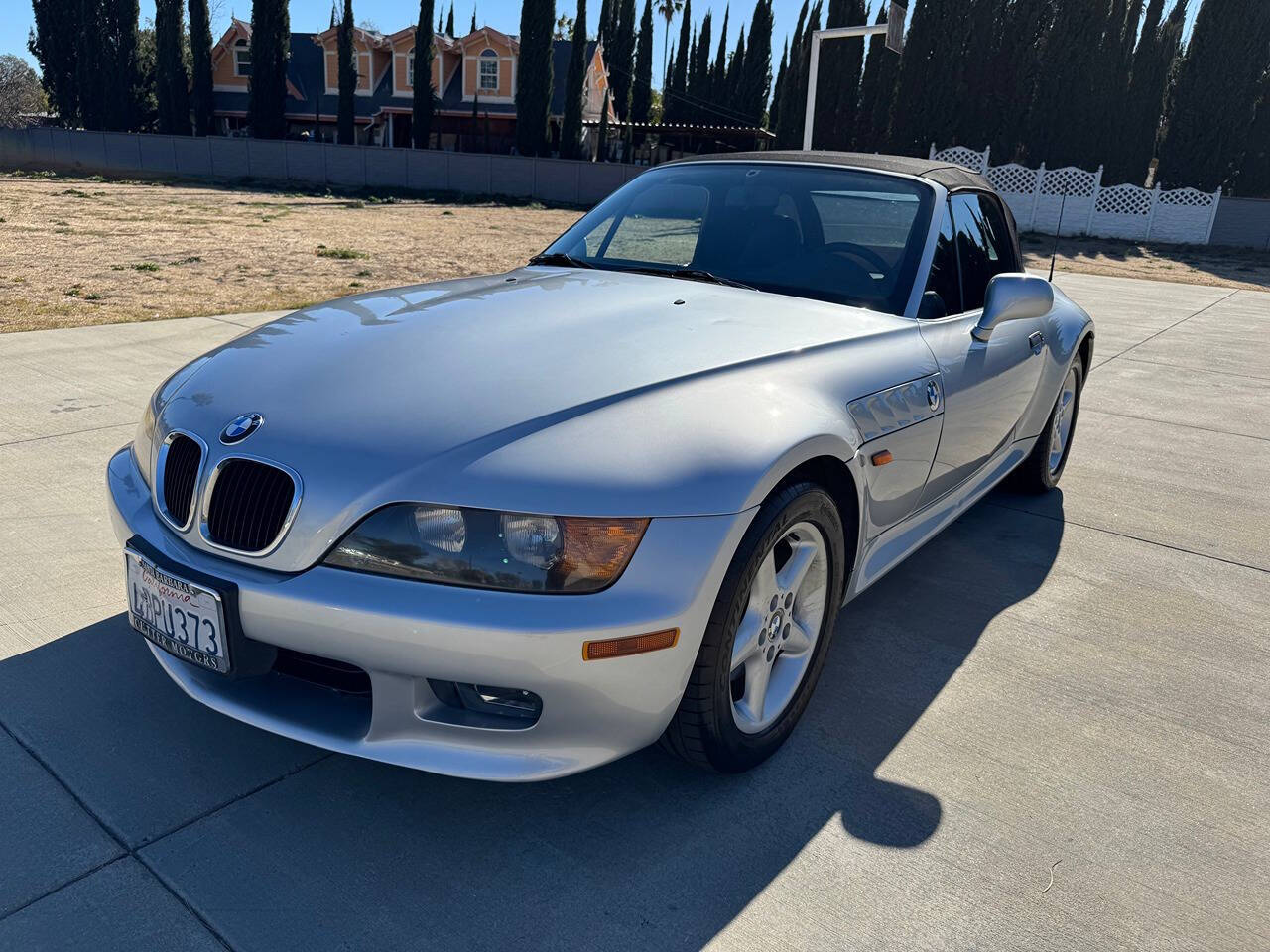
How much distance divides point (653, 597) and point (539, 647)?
0.25 metres

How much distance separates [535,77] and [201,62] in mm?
13656

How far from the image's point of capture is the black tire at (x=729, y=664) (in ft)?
7.11

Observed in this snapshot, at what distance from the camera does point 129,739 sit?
2.47m

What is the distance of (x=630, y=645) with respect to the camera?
1.98 m

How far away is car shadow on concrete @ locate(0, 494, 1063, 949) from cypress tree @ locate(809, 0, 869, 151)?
36.6m

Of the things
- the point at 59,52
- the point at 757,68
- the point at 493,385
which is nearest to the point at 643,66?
the point at 757,68

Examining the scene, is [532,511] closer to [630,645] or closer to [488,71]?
[630,645]

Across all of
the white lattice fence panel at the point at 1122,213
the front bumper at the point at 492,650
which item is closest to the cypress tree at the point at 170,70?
the white lattice fence panel at the point at 1122,213

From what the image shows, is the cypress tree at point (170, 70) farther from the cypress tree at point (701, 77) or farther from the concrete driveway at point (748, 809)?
the concrete driveway at point (748, 809)

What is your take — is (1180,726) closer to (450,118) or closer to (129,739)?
(129,739)

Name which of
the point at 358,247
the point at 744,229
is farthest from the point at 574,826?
the point at 358,247

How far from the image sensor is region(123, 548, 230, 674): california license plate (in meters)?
2.10

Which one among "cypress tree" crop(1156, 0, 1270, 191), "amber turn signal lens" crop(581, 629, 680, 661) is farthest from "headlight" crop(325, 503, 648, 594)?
"cypress tree" crop(1156, 0, 1270, 191)

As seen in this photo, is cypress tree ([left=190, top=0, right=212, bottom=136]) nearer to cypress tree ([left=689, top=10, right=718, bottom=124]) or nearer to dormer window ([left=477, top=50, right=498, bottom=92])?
dormer window ([left=477, top=50, right=498, bottom=92])
